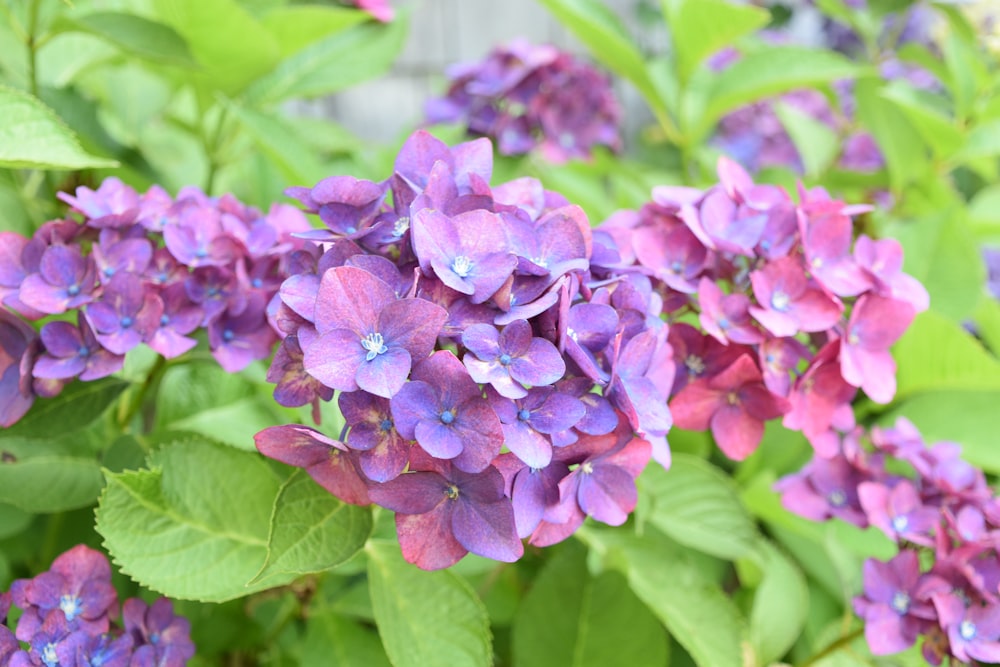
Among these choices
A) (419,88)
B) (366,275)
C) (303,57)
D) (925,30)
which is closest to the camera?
(366,275)

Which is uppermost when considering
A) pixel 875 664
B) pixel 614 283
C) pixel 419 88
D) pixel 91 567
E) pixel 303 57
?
pixel 614 283

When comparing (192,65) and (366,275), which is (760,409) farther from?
(192,65)

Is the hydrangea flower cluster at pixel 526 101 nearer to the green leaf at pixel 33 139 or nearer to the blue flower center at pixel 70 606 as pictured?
the green leaf at pixel 33 139

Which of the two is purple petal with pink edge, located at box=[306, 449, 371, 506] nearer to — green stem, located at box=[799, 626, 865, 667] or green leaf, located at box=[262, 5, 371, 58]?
green stem, located at box=[799, 626, 865, 667]

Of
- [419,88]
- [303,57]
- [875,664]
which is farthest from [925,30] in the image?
[875,664]

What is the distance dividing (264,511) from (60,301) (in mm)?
208

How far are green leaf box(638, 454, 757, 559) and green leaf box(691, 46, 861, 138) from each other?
0.54 m

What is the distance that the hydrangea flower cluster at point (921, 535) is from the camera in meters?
0.67

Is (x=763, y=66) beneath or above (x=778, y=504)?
above

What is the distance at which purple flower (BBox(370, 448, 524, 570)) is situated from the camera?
0.52m

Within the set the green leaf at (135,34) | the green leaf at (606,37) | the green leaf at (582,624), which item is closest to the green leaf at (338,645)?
the green leaf at (582,624)

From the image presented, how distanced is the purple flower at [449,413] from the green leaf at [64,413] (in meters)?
0.34

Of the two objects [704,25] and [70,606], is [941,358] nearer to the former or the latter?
[704,25]

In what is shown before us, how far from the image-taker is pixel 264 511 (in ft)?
2.17
